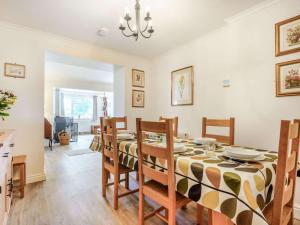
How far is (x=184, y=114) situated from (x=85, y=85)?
521cm

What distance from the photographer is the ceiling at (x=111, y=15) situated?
1.98 m

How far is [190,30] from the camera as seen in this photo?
8.66 feet

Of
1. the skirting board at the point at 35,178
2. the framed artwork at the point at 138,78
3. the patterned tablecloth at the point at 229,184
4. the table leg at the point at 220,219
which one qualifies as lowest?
the skirting board at the point at 35,178

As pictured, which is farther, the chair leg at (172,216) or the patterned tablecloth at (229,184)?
the chair leg at (172,216)

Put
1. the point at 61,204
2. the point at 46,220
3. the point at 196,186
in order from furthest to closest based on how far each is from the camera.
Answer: the point at 61,204 < the point at 46,220 < the point at 196,186

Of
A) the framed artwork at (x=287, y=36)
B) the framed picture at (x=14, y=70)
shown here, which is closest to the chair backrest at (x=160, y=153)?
the framed artwork at (x=287, y=36)

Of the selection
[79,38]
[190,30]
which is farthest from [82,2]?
[190,30]

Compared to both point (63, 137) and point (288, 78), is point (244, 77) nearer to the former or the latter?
point (288, 78)

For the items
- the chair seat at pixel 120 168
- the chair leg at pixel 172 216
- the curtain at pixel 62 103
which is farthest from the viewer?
the curtain at pixel 62 103

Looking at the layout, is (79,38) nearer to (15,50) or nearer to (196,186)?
(15,50)

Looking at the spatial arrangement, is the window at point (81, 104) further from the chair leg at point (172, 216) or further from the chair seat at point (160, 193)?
the chair leg at point (172, 216)

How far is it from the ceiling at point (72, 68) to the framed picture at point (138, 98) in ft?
2.53

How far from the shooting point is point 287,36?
1.86 meters

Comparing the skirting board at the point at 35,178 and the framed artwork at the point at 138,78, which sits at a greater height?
the framed artwork at the point at 138,78
